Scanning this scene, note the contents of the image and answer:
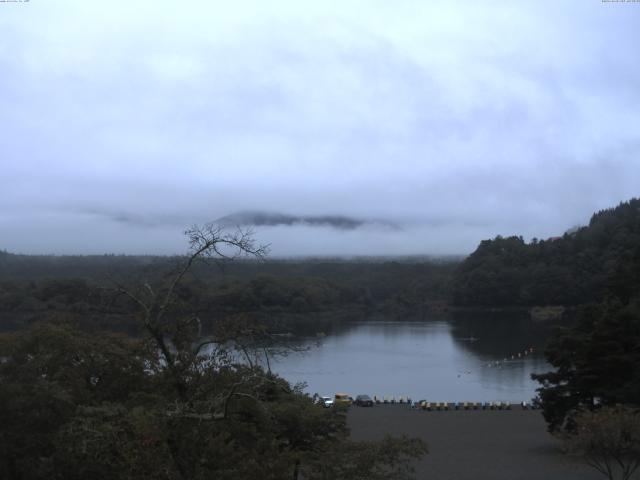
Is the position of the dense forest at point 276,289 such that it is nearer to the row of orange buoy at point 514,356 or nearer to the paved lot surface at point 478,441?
the row of orange buoy at point 514,356

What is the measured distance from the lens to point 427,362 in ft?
118

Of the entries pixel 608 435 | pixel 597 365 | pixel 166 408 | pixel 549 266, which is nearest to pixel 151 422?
pixel 166 408

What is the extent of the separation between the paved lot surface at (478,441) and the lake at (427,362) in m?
3.11

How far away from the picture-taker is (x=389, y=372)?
32.6 meters

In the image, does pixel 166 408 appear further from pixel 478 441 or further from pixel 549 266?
pixel 549 266

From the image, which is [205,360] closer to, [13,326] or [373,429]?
[373,429]

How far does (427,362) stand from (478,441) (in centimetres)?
2002

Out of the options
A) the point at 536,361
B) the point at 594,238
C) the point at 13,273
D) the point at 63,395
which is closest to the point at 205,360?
the point at 63,395

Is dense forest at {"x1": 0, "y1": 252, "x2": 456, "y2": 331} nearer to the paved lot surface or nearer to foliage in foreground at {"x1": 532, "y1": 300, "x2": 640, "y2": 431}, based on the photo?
the paved lot surface

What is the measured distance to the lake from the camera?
27781 millimetres

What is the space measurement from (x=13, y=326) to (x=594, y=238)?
49613 mm

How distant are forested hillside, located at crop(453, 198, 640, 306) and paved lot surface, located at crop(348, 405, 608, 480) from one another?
4368 cm

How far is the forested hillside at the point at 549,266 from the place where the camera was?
63469 millimetres

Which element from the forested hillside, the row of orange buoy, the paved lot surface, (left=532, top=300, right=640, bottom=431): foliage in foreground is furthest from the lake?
the forested hillside
